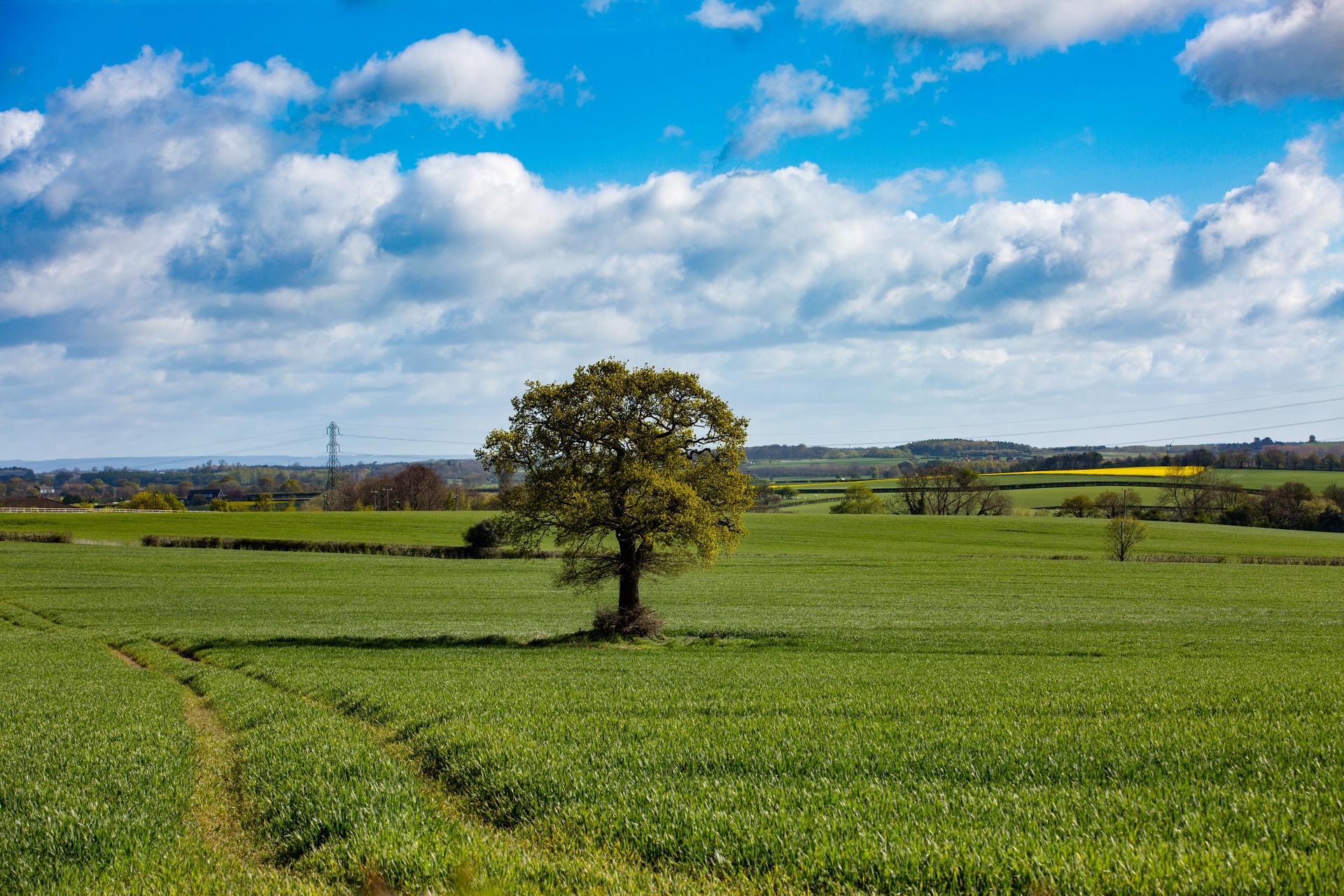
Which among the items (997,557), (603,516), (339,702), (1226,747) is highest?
(603,516)

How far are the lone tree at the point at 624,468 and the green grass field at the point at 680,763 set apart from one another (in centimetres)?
385

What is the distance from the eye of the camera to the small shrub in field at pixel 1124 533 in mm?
70875

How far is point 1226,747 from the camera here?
29.3ft

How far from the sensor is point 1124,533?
71438 mm

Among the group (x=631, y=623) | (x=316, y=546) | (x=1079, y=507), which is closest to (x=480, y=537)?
(x=316, y=546)

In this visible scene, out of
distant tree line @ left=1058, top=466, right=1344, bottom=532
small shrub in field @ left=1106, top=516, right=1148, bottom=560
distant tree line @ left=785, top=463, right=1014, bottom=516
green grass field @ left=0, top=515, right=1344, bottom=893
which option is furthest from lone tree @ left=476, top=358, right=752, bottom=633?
distant tree line @ left=785, top=463, right=1014, bottom=516

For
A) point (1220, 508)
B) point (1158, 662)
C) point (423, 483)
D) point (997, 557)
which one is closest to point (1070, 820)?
point (1158, 662)

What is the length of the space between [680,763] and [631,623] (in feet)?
65.4

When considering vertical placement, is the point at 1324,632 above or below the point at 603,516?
below

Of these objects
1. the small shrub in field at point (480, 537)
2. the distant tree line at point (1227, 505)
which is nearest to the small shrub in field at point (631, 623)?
the small shrub in field at point (480, 537)

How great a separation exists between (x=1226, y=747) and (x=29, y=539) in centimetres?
9679

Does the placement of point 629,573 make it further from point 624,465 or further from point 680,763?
point 680,763

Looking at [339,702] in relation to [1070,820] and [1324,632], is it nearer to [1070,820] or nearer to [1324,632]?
[1070,820]

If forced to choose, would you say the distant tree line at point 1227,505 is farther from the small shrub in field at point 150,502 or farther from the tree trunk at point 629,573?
the small shrub in field at point 150,502
